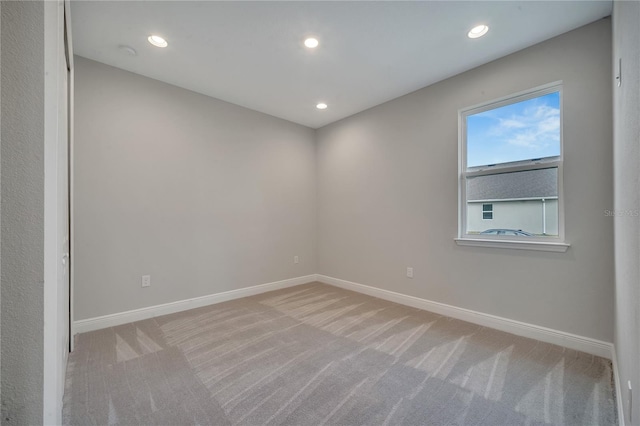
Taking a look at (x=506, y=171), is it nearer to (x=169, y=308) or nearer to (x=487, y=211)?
(x=487, y=211)

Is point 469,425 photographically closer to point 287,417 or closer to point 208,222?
point 287,417

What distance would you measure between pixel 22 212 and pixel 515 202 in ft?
11.0

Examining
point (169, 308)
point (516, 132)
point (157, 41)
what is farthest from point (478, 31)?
point (169, 308)

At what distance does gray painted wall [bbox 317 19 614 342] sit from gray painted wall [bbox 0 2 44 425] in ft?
10.5

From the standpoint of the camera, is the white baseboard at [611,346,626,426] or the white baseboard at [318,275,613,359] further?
the white baseboard at [318,275,613,359]

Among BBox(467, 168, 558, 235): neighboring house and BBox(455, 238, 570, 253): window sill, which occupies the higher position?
BBox(467, 168, 558, 235): neighboring house

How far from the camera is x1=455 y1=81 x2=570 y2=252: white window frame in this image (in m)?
2.38

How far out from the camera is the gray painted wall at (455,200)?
7.21 ft

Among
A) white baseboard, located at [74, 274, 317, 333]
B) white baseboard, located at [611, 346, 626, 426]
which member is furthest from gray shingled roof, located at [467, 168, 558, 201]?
white baseboard, located at [74, 274, 317, 333]

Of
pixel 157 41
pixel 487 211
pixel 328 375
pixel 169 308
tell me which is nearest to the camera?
pixel 328 375

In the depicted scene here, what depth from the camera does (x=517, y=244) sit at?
2572mm

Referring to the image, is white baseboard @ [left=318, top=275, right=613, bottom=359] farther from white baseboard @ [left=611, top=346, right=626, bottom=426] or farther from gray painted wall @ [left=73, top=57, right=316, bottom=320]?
gray painted wall @ [left=73, top=57, right=316, bottom=320]

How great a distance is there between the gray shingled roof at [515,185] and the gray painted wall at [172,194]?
259 centimetres

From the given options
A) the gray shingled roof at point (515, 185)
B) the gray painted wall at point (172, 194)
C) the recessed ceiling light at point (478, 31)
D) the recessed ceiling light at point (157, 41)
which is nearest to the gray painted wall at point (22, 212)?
the recessed ceiling light at point (157, 41)
